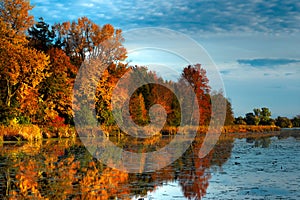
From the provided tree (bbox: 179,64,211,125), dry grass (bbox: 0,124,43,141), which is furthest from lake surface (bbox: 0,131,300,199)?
tree (bbox: 179,64,211,125)

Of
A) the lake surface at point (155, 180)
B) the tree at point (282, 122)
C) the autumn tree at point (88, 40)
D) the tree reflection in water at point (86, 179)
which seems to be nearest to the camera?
the lake surface at point (155, 180)

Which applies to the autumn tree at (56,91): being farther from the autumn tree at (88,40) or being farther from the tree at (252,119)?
the tree at (252,119)

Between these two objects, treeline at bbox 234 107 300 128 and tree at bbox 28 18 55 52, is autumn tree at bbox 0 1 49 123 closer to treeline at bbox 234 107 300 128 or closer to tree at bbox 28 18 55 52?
tree at bbox 28 18 55 52

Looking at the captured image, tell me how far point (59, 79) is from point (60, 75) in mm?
670

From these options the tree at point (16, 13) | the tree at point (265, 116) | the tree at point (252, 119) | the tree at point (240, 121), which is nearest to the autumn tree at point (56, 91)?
the tree at point (16, 13)

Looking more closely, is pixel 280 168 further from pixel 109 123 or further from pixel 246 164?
pixel 109 123

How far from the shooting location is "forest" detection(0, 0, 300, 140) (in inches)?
1432

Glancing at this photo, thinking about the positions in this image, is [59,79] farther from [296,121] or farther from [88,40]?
[296,121]

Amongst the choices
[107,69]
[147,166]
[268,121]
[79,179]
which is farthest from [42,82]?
[268,121]

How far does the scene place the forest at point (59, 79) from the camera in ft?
119

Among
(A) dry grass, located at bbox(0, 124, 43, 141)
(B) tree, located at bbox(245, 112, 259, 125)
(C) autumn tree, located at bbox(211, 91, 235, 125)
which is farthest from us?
(B) tree, located at bbox(245, 112, 259, 125)

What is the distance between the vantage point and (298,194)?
35.9 feet

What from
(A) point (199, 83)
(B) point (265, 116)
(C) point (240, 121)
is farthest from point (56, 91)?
(B) point (265, 116)

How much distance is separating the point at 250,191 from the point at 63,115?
1400 inches
